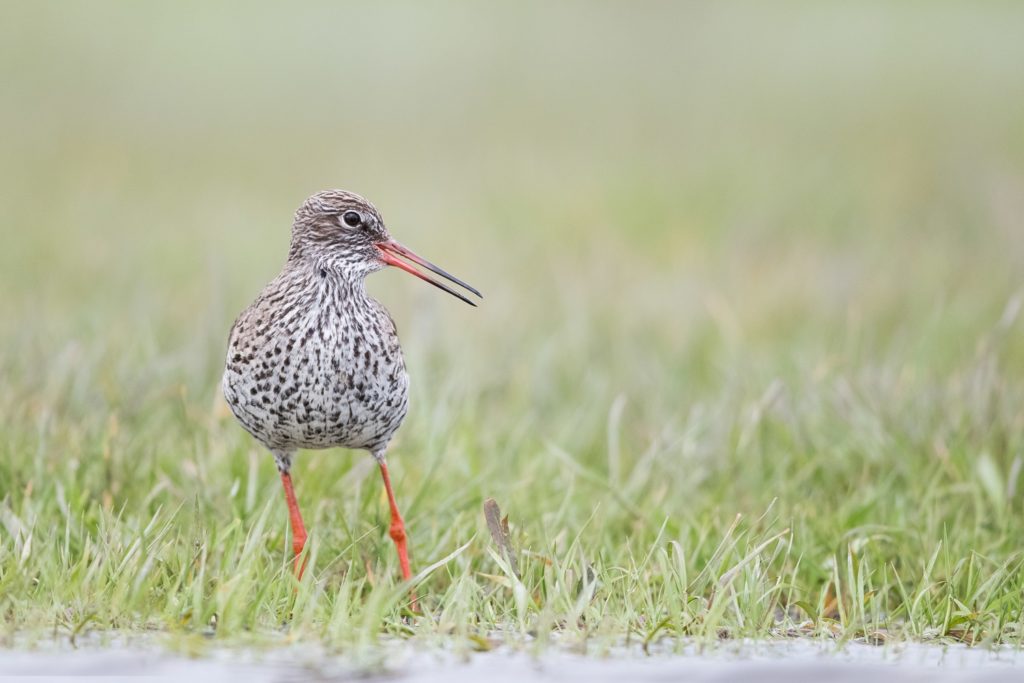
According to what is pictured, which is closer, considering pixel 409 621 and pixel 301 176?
pixel 409 621

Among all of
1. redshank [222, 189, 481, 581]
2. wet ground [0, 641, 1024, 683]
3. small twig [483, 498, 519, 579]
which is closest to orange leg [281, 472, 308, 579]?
redshank [222, 189, 481, 581]

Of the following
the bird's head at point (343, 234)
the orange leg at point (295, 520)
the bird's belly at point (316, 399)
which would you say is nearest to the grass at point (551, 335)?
the orange leg at point (295, 520)

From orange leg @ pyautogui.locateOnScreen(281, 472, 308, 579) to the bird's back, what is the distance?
0.24 m

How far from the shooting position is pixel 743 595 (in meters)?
5.18

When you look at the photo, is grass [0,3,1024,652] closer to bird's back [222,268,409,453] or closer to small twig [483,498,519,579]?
small twig [483,498,519,579]

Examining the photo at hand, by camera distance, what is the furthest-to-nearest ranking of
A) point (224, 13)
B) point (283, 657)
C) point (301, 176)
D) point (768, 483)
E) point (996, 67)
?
point (224, 13) < point (996, 67) < point (301, 176) < point (768, 483) < point (283, 657)

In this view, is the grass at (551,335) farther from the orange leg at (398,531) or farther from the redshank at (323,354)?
the redshank at (323,354)

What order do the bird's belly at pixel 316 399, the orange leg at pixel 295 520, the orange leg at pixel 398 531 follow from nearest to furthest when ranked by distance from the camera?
the bird's belly at pixel 316 399 → the orange leg at pixel 295 520 → the orange leg at pixel 398 531

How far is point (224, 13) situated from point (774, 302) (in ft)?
50.7

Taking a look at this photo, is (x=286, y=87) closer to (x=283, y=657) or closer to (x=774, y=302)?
(x=774, y=302)

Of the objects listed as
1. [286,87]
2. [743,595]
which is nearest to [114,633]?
[743,595]

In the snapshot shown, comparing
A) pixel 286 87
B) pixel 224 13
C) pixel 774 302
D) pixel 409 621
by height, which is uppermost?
pixel 224 13

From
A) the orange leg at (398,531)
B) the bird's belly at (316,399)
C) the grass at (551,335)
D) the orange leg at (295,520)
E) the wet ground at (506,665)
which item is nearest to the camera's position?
the wet ground at (506,665)

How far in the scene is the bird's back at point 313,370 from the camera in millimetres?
5523
